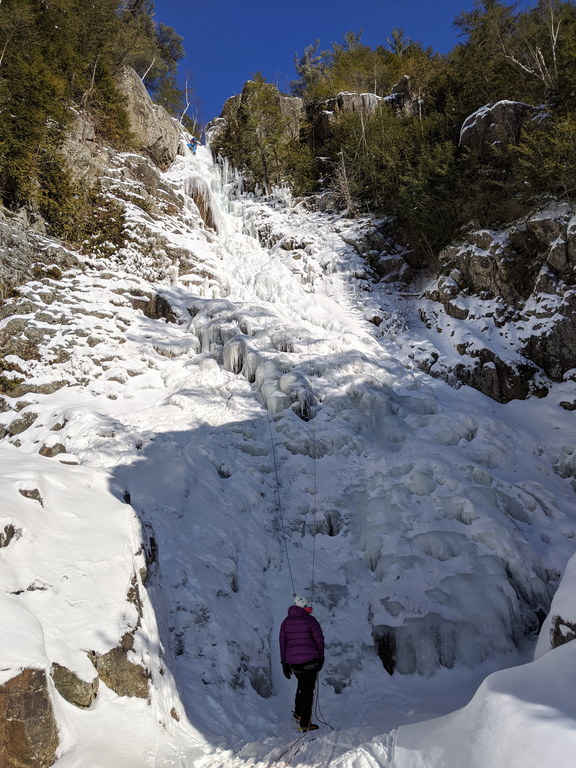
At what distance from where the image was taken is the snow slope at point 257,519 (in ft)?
12.4

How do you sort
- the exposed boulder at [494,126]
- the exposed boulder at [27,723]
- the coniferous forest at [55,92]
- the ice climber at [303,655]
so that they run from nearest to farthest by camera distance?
the exposed boulder at [27,723] < the ice climber at [303,655] < the coniferous forest at [55,92] < the exposed boulder at [494,126]

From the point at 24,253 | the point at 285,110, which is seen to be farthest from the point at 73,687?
the point at 285,110

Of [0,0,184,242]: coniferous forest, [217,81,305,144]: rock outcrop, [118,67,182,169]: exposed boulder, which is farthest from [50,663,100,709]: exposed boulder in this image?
[217,81,305,144]: rock outcrop

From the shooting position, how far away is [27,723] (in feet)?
9.50

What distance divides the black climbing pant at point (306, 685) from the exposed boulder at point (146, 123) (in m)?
21.5

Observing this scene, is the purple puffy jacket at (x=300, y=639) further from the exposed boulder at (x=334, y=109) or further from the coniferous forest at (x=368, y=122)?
the exposed boulder at (x=334, y=109)

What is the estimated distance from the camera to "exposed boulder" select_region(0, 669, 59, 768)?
2805 mm

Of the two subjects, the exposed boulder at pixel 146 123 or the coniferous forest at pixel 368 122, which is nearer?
the coniferous forest at pixel 368 122

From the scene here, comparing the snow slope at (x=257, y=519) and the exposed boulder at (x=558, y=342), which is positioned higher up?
the exposed boulder at (x=558, y=342)

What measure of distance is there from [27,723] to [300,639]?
2466mm

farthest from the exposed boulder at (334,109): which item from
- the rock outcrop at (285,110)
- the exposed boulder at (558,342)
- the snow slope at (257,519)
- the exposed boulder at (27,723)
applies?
the exposed boulder at (27,723)

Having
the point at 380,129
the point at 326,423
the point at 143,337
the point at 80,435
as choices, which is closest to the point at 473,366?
the point at 326,423

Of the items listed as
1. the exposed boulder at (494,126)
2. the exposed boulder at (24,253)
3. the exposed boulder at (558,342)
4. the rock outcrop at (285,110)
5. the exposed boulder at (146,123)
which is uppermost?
the rock outcrop at (285,110)

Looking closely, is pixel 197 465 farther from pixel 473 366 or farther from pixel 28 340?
pixel 473 366
